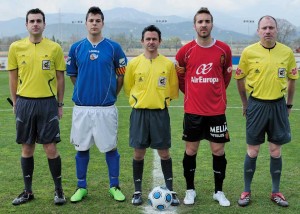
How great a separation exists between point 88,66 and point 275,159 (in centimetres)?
226

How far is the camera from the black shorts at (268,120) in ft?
15.3

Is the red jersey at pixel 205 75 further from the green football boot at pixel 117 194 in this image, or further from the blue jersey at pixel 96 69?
the green football boot at pixel 117 194

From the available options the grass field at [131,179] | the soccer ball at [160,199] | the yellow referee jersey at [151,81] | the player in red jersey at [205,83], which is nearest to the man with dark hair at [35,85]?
the grass field at [131,179]

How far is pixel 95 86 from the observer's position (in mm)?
4727

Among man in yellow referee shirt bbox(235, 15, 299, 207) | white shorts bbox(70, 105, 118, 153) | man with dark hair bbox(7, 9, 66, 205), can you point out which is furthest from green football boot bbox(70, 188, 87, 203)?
man in yellow referee shirt bbox(235, 15, 299, 207)

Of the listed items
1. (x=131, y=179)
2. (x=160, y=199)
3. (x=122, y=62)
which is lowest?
(x=131, y=179)

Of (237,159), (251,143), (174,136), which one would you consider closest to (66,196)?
(251,143)

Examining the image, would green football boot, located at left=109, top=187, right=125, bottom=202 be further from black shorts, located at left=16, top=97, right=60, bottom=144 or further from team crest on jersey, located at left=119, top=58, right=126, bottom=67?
team crest on jersey, located at left=119, top=58, right=126, bottom=67

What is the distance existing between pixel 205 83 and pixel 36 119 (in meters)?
1.82

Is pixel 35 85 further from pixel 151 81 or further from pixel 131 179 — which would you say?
pixel 131 179

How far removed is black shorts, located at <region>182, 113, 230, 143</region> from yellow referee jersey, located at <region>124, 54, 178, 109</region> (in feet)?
1.11

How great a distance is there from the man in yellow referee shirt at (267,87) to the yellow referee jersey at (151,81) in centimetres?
78

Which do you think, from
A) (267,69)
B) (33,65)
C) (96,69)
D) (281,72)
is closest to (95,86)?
(96,69)

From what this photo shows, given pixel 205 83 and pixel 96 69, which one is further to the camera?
pixel 96 69
